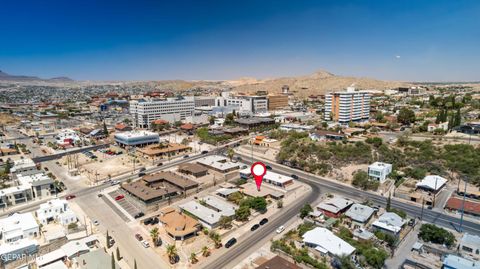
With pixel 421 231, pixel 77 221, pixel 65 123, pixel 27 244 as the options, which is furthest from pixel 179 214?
pixel 65 123

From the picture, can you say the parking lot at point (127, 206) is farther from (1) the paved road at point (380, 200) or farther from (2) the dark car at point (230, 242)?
(1) the paved road at point (380, 200)

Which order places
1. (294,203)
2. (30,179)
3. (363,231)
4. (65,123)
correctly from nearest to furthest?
(363,231)
(294,203)
(30,179)
(65,123)

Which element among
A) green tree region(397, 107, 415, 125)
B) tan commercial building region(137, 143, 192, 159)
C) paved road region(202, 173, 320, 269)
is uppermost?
green tree region(397, 107, 415, 125)

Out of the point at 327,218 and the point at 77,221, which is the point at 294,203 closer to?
the point at 327,218

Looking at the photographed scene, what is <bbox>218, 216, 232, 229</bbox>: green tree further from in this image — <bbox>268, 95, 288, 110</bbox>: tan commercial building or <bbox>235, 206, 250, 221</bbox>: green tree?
<bbox>268, 95, 288, 110</bbox>: tan commercial building

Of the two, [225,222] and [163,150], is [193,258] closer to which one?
[225,222]

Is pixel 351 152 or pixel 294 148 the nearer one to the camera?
pixel 351 152

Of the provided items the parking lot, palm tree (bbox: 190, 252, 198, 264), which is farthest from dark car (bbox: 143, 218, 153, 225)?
palm tree (bbox: 190, 252, 198, 264)
